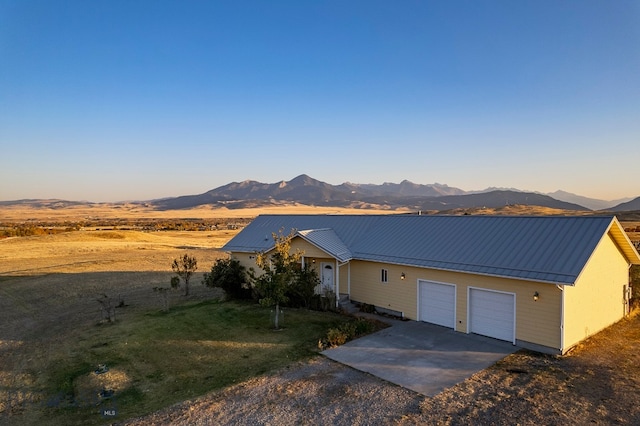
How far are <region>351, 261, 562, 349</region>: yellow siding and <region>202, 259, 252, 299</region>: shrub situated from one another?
6.62 meters

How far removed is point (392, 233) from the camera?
63.4ft

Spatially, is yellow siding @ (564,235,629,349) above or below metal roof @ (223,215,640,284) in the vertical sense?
below

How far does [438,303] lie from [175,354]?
33.7ft

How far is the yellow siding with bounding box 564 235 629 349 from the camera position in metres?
12.7

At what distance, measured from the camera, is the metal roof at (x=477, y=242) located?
12914 millimetres

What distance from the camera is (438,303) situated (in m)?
15.7

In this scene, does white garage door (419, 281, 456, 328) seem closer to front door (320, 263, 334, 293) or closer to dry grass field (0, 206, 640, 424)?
dry grass field (0, 206, 640, 424)

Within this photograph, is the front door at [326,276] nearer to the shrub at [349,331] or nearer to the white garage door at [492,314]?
the shrub at [349,331]

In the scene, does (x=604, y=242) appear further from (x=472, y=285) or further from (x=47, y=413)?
(x=47, y=413)

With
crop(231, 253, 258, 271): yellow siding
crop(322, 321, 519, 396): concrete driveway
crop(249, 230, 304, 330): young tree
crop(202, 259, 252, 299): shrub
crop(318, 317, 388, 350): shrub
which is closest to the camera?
crop(322, 321, 519, 396): concrete driveway

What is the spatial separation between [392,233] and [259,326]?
796 cm

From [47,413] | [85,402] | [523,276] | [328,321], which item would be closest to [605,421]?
[523,276]

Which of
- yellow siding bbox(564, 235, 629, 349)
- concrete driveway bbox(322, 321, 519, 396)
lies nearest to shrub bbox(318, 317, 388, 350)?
concrete driveway bbox(322, 321, 519, 396)

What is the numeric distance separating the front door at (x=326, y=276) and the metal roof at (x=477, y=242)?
1260 millimetres
